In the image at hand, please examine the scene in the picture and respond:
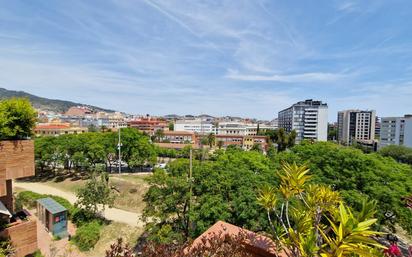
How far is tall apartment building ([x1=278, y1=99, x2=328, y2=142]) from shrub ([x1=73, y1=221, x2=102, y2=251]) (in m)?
56.9

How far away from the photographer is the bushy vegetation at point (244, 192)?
387 inches

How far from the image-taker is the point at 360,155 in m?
12.4

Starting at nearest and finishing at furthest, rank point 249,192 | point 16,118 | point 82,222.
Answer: point 16,118
point 249,192
point 82,222

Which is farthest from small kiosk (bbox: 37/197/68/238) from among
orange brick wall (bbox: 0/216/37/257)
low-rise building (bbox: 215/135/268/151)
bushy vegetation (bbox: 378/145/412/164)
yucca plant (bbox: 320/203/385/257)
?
bushy vegetation (bbox: 378/145/412/164)

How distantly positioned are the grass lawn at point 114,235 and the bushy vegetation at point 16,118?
8.72 m

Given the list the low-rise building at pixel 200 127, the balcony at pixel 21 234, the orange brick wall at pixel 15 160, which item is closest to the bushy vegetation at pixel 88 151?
the balcony at pixel 21 234

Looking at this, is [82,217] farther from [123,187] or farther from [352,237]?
[352,237]

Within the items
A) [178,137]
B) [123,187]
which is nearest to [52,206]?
[123,187]

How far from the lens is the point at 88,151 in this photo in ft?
83.9

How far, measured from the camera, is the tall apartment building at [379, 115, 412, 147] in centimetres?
5160

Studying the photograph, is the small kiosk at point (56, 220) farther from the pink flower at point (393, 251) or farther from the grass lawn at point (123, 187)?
the pink flower at point (393, 251)

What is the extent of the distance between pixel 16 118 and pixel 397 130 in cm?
6825

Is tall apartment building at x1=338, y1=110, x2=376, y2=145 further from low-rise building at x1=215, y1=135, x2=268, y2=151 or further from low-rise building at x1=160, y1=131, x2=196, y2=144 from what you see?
low-rise building at x1=160, y1=131, x2=196, y2=144

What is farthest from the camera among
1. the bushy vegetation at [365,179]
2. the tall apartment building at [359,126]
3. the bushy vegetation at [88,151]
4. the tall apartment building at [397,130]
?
the tall apartment building at [359,126]
